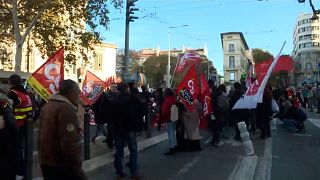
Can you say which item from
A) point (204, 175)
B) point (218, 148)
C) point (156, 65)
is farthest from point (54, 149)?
point (156, 65)

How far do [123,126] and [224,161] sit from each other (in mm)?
3131

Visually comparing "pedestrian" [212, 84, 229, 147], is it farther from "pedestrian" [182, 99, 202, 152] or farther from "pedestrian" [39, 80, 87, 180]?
"pedestrian" [39, 80, 87, 180]

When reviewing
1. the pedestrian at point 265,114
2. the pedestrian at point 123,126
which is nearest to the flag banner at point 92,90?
the pedestrian at point 123,126

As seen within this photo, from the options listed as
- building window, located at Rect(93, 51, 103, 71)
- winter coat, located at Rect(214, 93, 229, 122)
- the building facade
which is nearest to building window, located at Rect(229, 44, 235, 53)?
the building facade

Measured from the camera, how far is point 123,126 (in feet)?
30.0

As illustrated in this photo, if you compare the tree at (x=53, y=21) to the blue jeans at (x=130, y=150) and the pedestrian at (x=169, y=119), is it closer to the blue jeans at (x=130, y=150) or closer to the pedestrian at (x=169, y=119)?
the pedestrian at (x=169, y=119)

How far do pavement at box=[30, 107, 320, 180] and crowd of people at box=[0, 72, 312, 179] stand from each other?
0.49 m

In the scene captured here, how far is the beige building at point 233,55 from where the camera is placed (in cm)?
14250

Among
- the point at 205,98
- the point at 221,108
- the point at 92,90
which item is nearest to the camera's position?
the point at 92,90

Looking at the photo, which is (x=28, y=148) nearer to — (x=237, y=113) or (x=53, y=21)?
(x=237, y=113)

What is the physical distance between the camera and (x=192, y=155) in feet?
40.2

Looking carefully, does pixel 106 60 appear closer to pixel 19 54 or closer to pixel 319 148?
pixel 19 54

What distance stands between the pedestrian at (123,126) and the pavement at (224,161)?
34 centimetres

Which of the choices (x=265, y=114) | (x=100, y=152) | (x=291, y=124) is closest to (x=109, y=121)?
(x=100, y=152)
